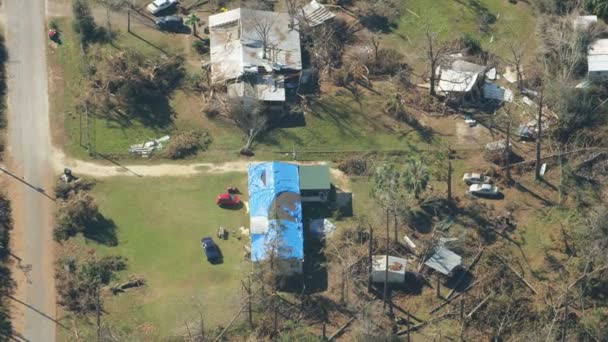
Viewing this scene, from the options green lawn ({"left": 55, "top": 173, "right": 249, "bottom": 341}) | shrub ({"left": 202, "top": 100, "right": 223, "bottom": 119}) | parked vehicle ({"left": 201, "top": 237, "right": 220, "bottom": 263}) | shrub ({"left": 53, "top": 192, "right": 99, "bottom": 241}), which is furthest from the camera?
shrub ({"left": 202, "top": 100, "right": 223, "bottom": 119})

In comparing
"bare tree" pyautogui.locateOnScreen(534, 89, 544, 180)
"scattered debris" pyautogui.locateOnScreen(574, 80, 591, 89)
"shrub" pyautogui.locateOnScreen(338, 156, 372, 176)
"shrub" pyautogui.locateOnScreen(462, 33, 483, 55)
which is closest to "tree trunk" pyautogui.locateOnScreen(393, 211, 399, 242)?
"shrub" pyautogui.locateOnScreen(338, 156, 372, 176)

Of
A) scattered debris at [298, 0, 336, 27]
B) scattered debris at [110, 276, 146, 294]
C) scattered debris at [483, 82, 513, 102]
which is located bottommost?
scattered debris at [110, 276, 146, 294]

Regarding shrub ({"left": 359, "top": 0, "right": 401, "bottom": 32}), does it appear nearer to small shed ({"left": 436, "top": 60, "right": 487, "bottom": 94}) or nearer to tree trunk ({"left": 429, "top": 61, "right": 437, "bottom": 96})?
small shed ({"left": 436, "top": 60, "right": 487, "bottom": 94})

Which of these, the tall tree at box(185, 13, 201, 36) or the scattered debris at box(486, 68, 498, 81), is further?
the tall tree at box(185, 13, 201, 36)

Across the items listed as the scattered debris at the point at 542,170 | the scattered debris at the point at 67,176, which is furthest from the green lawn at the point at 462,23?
the scattered debris at the point at 67,176

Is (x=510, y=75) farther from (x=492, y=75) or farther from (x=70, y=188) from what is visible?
(x=70, y=188)

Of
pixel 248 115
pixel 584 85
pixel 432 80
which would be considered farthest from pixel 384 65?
pixel 584 85

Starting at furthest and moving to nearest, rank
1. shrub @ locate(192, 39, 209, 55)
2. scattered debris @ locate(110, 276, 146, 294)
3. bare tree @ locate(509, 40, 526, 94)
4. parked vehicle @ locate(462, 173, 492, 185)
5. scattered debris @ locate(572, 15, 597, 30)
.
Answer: shrub @ locate(192, 39, 209, 55) < scattered debris @ locate(572, 15, 597, 30) < bare tree @ locate(509, 40, 526, 94) < parked vehicle @ locate(462, 173, 492, 185) < scattered debris @ locate(110, 276, 146, 294)
